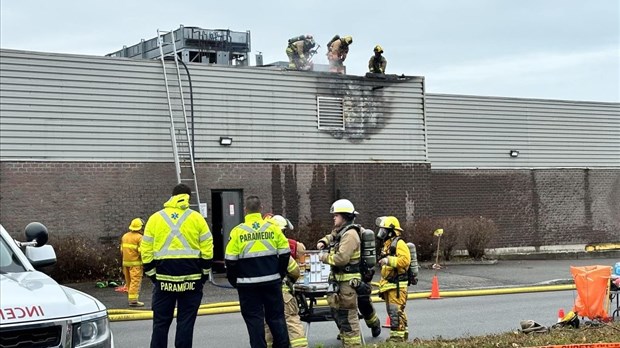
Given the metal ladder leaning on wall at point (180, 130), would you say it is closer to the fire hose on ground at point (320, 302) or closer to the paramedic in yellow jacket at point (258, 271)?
the fire hose on ground at point (320, 302)

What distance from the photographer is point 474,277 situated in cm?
2178

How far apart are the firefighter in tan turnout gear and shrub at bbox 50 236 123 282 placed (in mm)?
10242

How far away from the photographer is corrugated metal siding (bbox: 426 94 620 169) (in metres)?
28.8

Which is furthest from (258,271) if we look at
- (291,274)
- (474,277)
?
(474,277)

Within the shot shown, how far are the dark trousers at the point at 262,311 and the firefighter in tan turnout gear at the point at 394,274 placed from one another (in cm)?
230

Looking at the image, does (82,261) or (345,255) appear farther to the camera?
(82,261)

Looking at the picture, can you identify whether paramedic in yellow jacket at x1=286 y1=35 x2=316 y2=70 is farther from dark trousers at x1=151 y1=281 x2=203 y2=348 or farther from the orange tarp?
dark trousers at x1=151 y1=281 x2=203 y2=348

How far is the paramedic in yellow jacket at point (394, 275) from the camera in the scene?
11391 mm

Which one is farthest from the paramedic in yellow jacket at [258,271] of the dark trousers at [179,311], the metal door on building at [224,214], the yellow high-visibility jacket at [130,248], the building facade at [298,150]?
the metal door on building at [224,214]

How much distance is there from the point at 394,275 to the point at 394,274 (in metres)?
0.02

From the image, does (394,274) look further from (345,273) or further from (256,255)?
(256,255)

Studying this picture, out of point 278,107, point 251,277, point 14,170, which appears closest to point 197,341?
point 251,277

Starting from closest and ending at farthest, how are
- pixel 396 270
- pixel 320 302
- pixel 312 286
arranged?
pixel 312 286
pixel 396 270
pixel 320 302

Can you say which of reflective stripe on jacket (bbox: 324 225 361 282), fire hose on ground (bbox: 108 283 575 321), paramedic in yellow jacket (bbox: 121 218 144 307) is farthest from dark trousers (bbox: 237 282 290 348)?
paramedic in yellow jacket (bbox: 121 218 144 307)
